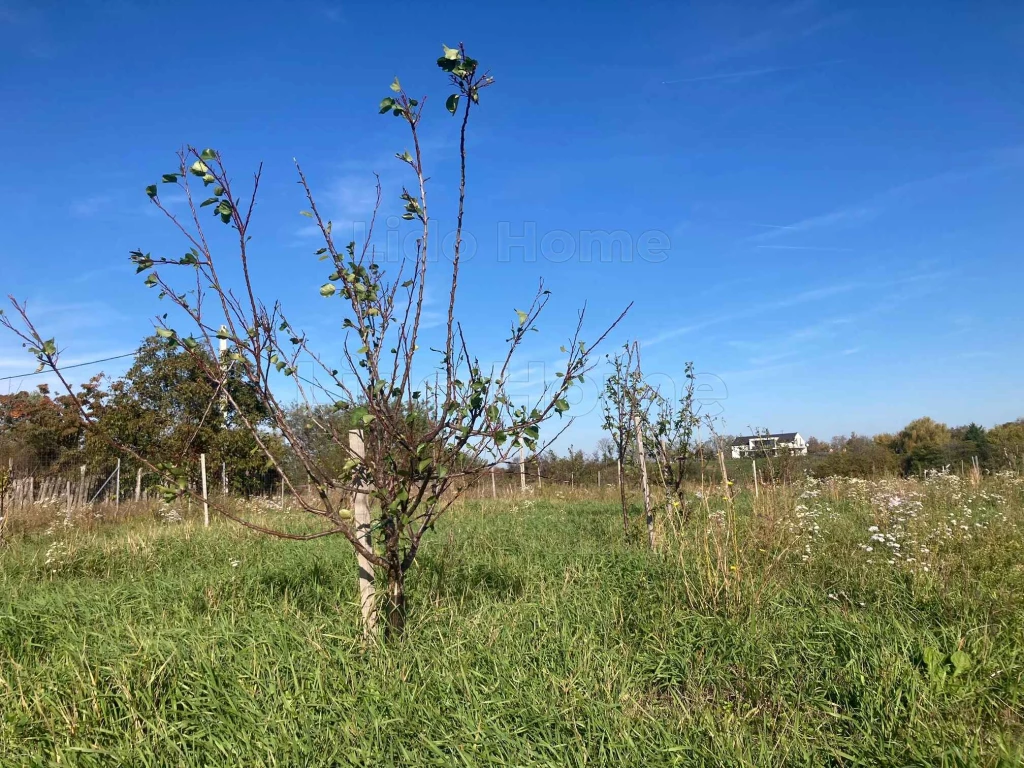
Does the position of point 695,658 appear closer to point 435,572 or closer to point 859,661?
point 859,661

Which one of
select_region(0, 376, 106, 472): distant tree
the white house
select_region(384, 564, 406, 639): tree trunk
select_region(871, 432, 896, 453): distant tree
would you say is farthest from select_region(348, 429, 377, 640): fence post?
select_region(871, 432, 896, 453): distant tree

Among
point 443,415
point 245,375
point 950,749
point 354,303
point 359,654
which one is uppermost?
point 354,303

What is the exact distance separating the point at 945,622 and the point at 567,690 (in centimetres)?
246

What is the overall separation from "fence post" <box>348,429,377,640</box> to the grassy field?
0.13 meters

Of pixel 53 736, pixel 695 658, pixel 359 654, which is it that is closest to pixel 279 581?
pixel 359 654

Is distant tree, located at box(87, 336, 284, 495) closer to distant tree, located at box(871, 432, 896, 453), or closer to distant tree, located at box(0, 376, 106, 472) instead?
distant tree, located at box(0, 376, 106, 472)

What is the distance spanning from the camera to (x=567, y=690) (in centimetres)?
279

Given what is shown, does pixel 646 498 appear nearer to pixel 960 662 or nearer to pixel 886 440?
pixel 960 662

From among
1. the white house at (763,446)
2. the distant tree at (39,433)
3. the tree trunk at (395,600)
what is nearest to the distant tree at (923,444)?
the white house at (763,446)

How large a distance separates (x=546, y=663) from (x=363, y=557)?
3.59ft

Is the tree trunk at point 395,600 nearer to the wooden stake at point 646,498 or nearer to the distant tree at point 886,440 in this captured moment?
the wooden stake at point 646,498

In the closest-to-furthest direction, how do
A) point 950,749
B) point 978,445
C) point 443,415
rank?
point 950,749
point 443,415
point 978,445

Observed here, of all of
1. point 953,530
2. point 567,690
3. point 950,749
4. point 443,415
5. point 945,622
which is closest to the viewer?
point 950,749

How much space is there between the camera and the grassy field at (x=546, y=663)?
8.05 feet
